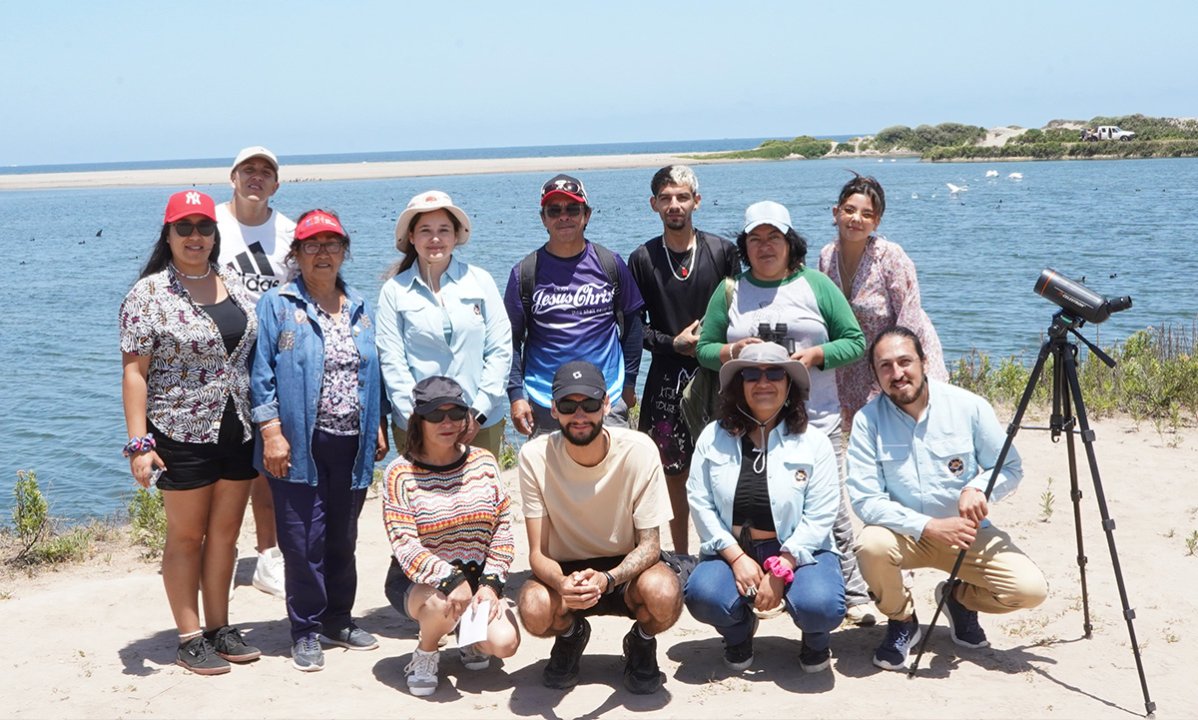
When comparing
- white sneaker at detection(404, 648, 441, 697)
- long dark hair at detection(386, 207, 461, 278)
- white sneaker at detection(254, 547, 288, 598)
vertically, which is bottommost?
white sneaker at detection(254, 547, 288, 598)

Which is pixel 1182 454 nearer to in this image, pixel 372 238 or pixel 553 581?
pixel 553 581

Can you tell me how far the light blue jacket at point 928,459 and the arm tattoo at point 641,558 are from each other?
0.94m

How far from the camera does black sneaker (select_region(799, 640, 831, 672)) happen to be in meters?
4.80

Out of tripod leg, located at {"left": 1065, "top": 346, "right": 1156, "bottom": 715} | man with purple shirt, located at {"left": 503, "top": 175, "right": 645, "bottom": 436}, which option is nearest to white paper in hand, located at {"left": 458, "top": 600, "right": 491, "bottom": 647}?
man with purple shirt, located at {"left": 503, "top": 175, "right": 645, "bottom": 436}

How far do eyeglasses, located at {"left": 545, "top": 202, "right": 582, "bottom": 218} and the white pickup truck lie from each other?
80.7 metres

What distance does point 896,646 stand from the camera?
4855 mm

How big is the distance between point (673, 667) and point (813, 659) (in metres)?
0.66

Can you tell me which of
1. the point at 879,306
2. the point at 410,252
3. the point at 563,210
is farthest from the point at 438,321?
the point at 879,306

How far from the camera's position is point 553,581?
463cm

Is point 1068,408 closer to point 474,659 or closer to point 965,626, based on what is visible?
point 965,626

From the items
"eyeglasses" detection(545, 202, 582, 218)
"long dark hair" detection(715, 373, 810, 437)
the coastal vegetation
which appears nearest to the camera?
"long dark hair" detection(715, 373, 810, 437)

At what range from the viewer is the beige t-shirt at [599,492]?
15.5 ft

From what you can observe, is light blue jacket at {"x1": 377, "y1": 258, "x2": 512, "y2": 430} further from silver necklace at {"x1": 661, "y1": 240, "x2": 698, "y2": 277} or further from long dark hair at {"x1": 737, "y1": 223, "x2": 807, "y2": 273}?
long dark hair at {"x1": 737, "y1": 223, "x2": 807, "y2": 273}

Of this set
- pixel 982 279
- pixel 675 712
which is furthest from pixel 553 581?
pixel 982 279
